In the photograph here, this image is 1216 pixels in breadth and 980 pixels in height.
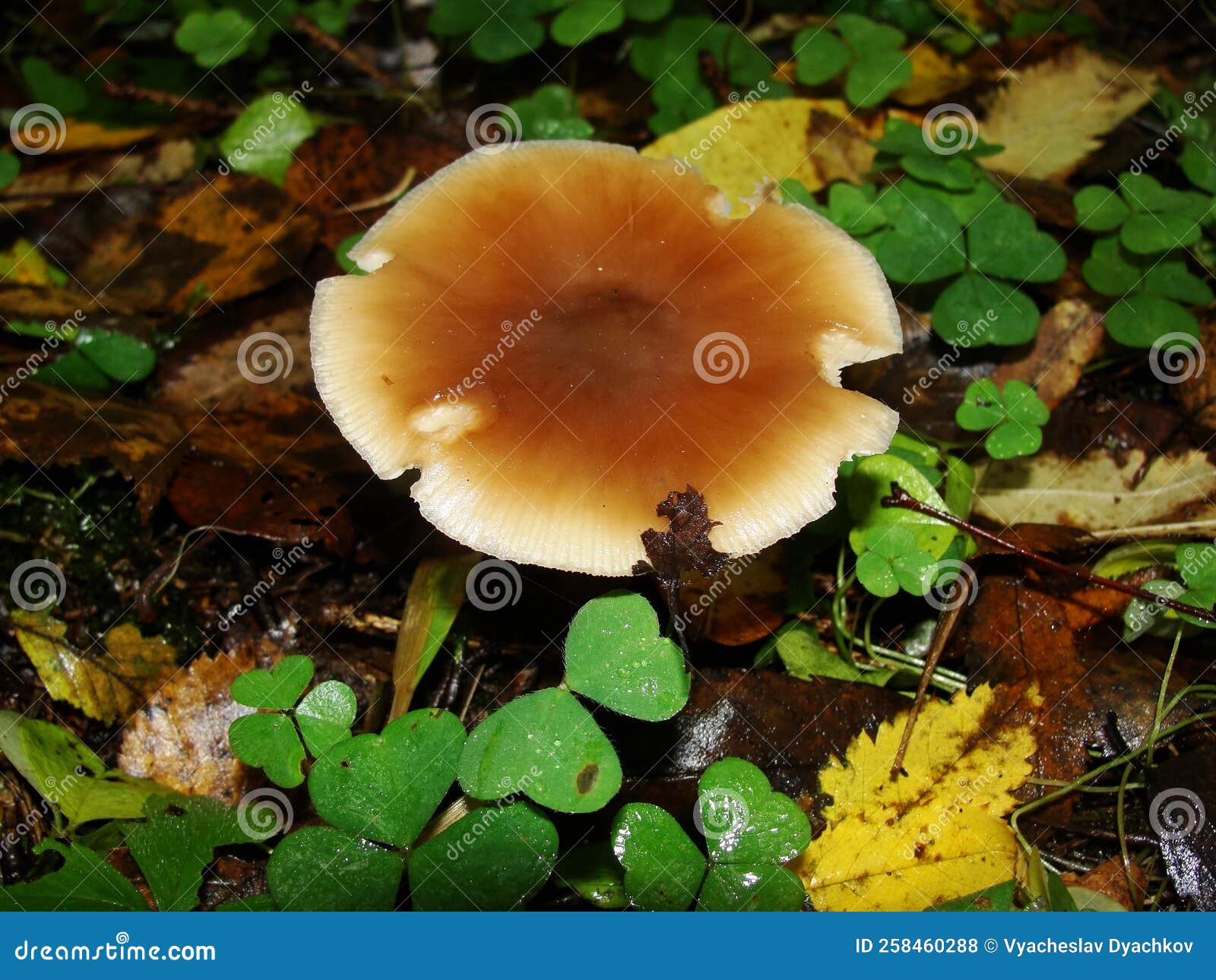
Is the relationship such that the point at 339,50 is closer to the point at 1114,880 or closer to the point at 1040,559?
the point at 1040,559

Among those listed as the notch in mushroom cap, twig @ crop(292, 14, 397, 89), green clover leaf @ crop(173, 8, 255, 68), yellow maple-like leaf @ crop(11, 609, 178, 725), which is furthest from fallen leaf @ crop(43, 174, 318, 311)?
yellow maple-like leaf @ crop(11, 609, 178, 725)

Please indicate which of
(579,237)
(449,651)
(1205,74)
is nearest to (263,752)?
(449,651)

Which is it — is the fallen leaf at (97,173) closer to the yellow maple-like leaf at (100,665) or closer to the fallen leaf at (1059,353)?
the yellow maple-like leaf at (100,665)

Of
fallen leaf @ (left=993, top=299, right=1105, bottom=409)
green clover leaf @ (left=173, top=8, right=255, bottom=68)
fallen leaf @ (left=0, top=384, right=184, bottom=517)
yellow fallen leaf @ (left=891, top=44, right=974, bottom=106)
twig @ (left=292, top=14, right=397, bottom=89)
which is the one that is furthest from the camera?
twig @ (left=292, top=14, right=397, bottom=89)

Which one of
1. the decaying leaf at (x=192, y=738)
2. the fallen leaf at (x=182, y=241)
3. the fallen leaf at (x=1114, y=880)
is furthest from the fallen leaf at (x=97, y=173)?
the fallen leaf at (x=1114, y=880)

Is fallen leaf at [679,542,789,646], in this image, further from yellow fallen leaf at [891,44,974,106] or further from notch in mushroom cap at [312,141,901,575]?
yellow fallen leaf at [891,44,974,106]

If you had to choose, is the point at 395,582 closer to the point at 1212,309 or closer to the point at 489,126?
the point at 489,126
